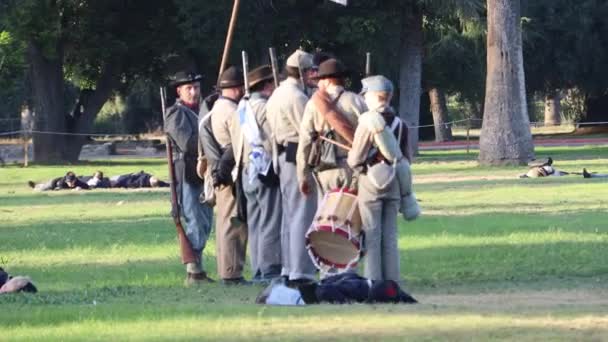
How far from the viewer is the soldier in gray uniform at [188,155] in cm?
1501

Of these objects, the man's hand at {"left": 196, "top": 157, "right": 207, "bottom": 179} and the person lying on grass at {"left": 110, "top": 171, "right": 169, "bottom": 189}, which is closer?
the man's hand at {"left": 196, "top": 157, "right": 207, "bottom": 179}

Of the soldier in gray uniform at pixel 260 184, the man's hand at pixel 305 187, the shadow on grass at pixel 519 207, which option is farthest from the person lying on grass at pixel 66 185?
the man's hand at pixel 305 187

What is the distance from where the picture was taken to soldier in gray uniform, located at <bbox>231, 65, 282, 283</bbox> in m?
14.2

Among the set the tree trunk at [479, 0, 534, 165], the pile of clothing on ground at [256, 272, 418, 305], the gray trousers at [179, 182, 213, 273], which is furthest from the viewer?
the tree trunk at [479, 0, 534, 165]

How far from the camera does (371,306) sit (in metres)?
11.4

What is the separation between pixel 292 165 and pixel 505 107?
26266mm

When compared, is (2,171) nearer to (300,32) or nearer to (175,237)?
(300,32)

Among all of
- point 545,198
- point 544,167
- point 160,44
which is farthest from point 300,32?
point 545,198

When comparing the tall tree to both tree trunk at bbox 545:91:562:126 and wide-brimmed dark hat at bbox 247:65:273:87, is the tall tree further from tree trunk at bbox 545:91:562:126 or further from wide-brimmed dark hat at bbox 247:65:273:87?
tree trunk at bbox 545:91:562:126

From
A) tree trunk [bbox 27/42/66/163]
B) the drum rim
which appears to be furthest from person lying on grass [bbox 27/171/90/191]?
the drum rim

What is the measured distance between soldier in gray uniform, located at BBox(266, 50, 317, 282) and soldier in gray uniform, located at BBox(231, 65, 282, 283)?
0.60 ft

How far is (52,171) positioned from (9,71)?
4891mm

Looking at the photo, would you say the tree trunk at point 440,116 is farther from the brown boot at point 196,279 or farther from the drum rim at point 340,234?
the drum rim at point 340,234

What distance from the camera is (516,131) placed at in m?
39.3
